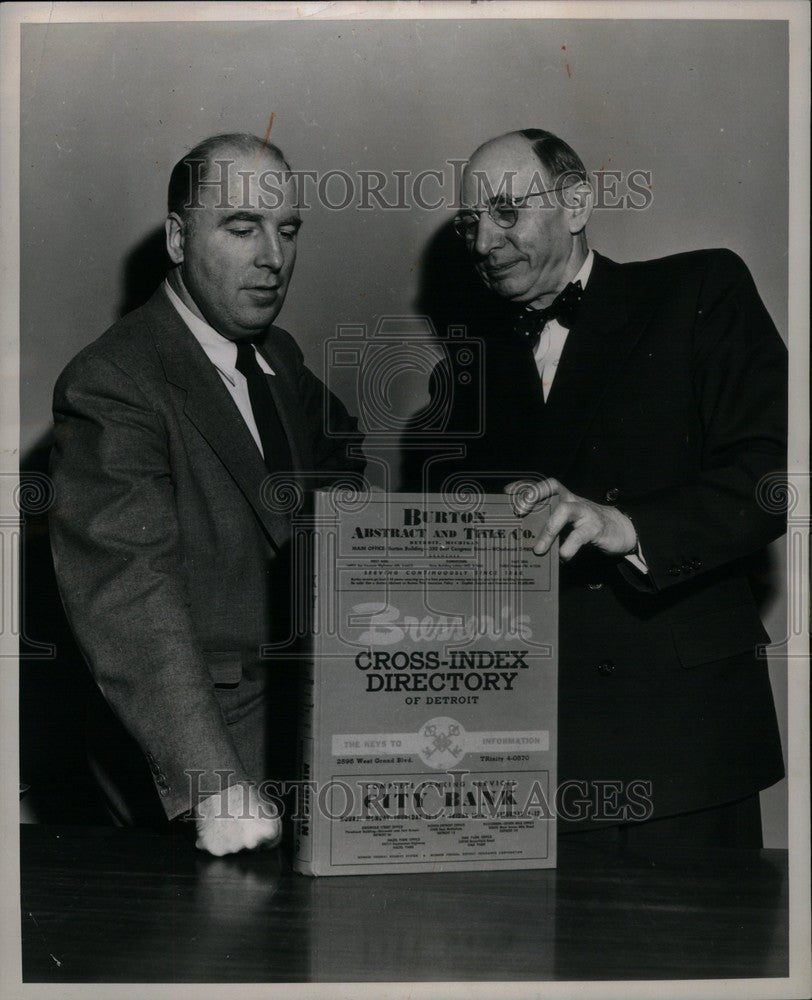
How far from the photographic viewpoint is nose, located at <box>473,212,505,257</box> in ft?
5.55

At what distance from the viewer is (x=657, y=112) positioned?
173cm

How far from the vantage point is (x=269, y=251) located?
1695 mm

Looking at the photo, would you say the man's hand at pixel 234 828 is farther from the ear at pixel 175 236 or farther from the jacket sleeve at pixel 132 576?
the ear at pixel 175 236

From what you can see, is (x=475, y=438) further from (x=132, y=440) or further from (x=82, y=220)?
(x=82, y=220)

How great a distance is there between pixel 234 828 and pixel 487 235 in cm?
98

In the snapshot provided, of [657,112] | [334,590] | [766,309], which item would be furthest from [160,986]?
[657,112]

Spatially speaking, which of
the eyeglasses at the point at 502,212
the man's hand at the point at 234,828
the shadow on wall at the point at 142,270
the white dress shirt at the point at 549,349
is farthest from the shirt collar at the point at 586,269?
the man's hand at the point at 234,828

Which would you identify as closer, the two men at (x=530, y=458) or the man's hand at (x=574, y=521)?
the man's hand at (x=574, y=521)

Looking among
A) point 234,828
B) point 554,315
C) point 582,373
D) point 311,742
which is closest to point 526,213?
point 554,315

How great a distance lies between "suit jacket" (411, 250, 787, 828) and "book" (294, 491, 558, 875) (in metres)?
0.34

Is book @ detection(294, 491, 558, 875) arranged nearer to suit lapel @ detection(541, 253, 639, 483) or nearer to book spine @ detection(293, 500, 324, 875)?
book spine @ detection(293, 500, 324, 875)

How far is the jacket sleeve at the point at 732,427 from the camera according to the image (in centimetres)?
155

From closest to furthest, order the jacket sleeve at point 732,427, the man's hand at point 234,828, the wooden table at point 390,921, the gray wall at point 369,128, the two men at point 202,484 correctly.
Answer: the wooden table at point 390,921 < the man's hand at point 234,828 < the two men at point 202,484 < the jacket sleeve at point 732,427 < the gray wall at point 369,128

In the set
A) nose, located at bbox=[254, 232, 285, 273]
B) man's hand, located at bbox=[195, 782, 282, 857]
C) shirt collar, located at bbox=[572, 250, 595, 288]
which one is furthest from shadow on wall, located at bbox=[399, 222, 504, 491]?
man's hand, located at bbox=[195, 782, 282, 857]
